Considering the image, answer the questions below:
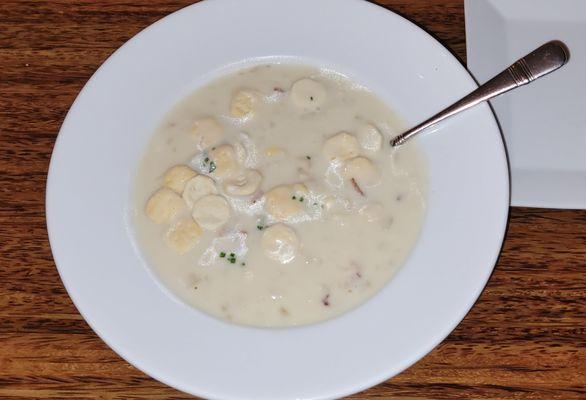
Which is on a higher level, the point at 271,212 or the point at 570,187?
the point at 570,187

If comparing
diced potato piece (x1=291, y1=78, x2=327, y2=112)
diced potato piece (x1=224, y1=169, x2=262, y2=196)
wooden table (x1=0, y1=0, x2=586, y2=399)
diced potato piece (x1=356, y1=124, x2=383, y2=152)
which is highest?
diced potato piece (x1=291, y1=78, x2=327, y2=112)

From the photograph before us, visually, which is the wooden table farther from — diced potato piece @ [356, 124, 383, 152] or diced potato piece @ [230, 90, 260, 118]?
diced potato piece @ [230, 90, 260, 118]

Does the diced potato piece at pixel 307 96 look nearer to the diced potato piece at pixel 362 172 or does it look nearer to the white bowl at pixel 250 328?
the white bowl at pixel 250 328

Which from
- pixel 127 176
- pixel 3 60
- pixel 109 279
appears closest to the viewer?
pixel 109 279

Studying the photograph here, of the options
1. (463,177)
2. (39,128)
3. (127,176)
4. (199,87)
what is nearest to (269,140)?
(199,87)

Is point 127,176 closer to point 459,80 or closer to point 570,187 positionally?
point 459,80

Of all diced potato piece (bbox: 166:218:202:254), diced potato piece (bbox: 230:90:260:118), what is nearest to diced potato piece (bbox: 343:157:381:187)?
diced potato piece (bbox: 230:90:260:118)

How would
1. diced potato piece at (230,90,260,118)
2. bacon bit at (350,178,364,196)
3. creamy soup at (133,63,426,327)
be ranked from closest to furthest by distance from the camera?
creamy soup at (133,63,426,327), bacon bit at (350,178,364,196), diced potato piece at (230,90,260,118)

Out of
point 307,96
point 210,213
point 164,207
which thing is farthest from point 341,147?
point 164,207
